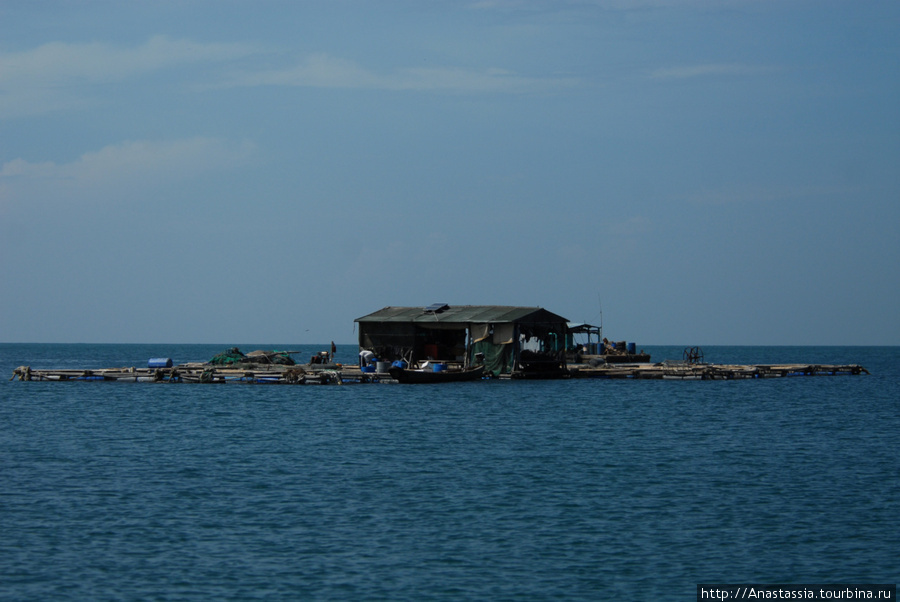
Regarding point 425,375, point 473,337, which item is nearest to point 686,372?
point 473,337

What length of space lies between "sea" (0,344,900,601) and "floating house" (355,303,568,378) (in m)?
17.4

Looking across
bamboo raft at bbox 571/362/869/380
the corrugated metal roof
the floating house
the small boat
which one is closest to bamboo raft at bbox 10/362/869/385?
bamboo raft at bbox 571/362/869/380

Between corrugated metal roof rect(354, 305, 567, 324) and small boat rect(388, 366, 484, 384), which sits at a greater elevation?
corrugated metal roof rect(354, 305, 567, 324)

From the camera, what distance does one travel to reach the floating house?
228 ft

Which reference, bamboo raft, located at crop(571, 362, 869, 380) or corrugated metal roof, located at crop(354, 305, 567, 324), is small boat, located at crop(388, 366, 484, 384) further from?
bamboo raft, located at crop(571, 362, 869, 380)

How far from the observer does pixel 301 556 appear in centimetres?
2109

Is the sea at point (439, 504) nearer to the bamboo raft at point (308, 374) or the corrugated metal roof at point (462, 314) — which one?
the bamboo raft at point (308, 374)

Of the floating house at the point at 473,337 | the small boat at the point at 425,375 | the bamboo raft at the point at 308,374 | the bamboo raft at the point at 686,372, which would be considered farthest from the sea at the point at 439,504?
the bamboo raft at the point at 686,372

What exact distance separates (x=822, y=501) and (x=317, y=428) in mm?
24719

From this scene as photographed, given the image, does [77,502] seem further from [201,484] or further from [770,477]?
[770,477]

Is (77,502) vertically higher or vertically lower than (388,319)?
lower

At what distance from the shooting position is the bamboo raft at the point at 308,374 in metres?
68.0

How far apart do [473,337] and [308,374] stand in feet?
40.8

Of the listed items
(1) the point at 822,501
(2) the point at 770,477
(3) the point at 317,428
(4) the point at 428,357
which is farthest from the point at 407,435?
(4) the point at 428,357
